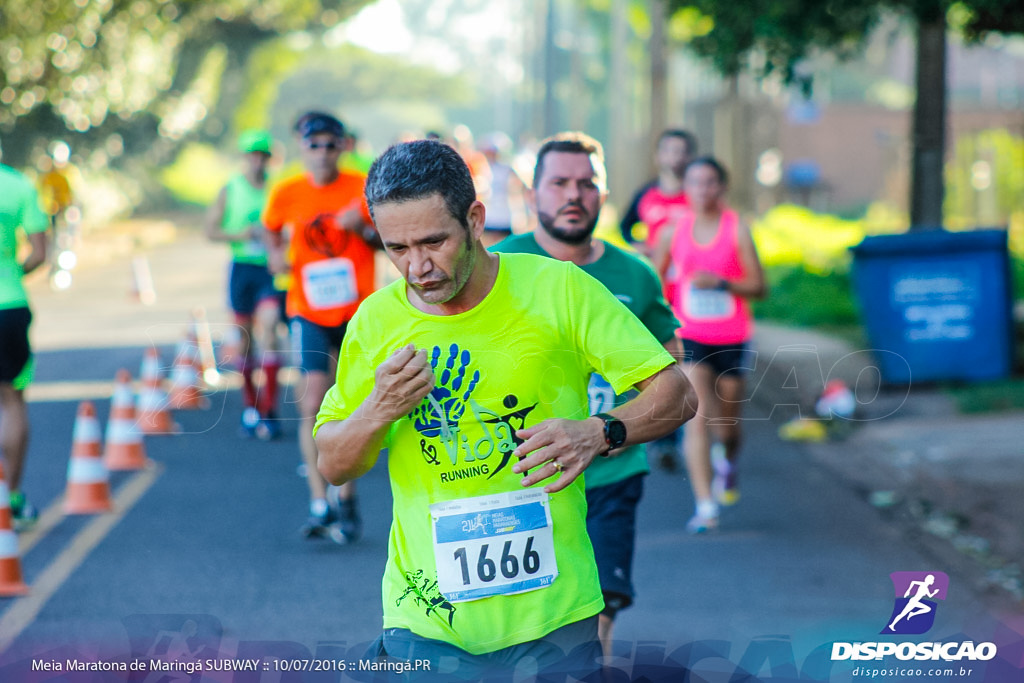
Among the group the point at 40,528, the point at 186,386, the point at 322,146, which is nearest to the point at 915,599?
the point at 322,146

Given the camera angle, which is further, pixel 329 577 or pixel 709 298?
pixel 709 298

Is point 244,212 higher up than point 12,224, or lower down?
lower down

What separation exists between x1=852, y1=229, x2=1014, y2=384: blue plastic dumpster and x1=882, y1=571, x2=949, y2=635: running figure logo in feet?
17.2

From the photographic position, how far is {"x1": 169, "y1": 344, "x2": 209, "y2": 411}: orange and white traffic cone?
12094mm

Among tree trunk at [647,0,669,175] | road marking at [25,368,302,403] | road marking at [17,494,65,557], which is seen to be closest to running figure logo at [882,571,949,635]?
road marking at [17,494,65,557]

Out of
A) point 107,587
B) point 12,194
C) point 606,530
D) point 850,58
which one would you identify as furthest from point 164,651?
point 850,58

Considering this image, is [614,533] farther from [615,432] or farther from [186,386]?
[186,386]

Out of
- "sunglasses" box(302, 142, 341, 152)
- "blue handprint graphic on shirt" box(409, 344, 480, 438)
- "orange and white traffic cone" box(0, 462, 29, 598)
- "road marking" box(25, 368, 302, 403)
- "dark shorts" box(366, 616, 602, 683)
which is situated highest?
"sunglasses" box(302, 142, 341, 152)

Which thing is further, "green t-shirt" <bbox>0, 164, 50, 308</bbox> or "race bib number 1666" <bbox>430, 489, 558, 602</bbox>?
"green t-shirt" <bbox>0, 164, 50, 308</bbox>

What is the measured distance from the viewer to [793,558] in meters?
7.30

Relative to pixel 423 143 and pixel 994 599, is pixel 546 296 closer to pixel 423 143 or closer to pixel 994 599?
pixel 423 143

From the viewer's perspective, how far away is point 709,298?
7.92m

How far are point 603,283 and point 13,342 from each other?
3916mm

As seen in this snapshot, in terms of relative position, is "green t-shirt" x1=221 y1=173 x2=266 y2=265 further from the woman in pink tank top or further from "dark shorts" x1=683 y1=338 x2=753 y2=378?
"dark shorts" x1=683 y1=338 x2=753 y2=378
